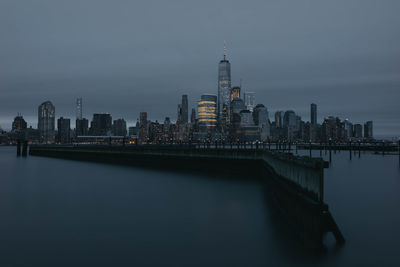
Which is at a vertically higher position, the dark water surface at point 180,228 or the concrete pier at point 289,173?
the concrete pier at point 289,173

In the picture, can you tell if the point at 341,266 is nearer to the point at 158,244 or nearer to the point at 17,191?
the point at 158,244

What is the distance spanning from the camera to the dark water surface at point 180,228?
15383 millimetres

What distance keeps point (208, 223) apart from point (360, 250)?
32.5 feet

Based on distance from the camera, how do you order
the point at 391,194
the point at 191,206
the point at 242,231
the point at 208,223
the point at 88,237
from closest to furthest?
the point at 88,237 → the point at 242,231 → the point at 208,223 → the point at 191,206 → the point at 391,194

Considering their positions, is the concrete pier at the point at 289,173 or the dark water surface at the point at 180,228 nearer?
the concrete pier at the point at 289,173

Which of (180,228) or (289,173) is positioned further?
(289,173)

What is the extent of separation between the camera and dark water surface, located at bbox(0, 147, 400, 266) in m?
15.4

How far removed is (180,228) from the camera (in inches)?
822

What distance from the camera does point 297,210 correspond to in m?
17.9

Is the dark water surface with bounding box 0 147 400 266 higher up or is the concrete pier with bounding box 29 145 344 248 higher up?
the concrete pier with bounding box 29 145 344 248

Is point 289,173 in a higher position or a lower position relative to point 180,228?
higher

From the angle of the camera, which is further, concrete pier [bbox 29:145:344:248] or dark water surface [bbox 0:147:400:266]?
dark water surface [bbox 0:147:400:266]

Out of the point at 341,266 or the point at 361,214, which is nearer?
the point at 341,266

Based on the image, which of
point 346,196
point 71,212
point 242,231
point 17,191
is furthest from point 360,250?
point 17,191
